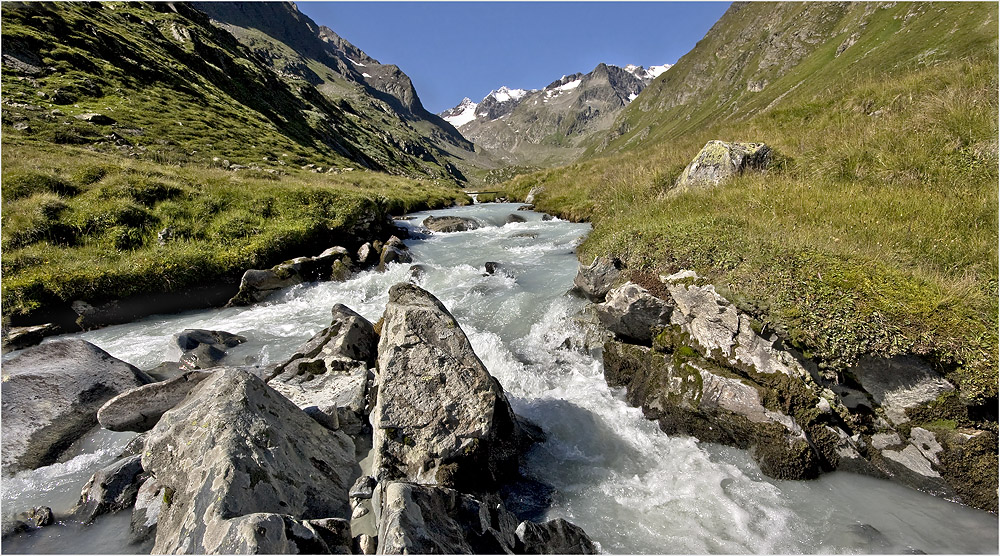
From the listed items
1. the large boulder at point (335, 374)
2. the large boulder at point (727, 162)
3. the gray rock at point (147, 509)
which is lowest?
the gray rock at point (147, 509)

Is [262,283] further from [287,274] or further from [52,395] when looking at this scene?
[52,395]

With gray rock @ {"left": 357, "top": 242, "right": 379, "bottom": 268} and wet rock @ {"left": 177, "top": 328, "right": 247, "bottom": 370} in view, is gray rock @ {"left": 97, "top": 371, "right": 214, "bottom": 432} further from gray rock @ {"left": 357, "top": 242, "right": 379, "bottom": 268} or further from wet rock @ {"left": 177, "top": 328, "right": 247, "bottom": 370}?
gray rock @ {"left": 357, "top": 242, "right": 379, "bottom": 268}

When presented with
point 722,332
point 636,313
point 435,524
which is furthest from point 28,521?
point 722,332

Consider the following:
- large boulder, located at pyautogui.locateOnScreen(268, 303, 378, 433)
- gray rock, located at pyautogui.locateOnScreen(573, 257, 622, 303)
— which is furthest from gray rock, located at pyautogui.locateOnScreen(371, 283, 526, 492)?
gray rock, located at pyautogui.locateOnScreen(573, 257, 622, 303)

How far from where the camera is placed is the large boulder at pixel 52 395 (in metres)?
6.20

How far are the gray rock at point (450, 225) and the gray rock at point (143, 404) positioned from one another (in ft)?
70.7

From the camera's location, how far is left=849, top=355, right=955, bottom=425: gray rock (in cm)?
569

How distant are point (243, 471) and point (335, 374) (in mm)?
3259

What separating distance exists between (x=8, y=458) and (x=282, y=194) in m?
15.9

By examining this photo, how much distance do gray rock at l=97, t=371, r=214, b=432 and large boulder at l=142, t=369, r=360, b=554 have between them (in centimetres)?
84

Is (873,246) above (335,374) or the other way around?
above

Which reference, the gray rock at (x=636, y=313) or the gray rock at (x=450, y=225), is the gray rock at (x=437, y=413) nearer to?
the gray rock at (x=636, y=313)

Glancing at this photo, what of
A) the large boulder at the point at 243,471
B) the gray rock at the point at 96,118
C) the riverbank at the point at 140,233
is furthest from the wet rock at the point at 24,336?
the gray rock at the point at 96,118

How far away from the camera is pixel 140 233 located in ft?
49.0
